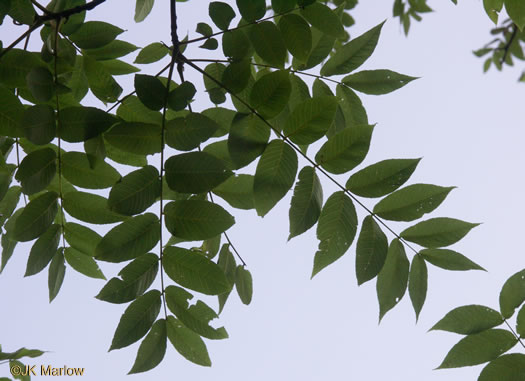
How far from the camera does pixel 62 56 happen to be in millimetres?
1590

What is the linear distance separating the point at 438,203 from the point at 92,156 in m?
1.06

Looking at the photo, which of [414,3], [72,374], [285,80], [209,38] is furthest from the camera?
[414,3]

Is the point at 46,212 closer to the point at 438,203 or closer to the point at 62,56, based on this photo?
the point at 62,56

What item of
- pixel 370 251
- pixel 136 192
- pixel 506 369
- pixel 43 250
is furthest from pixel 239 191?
pixel 506 369

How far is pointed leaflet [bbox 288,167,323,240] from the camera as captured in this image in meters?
1.41

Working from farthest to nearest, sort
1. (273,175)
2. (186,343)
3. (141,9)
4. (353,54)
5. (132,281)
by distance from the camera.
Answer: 1. (141,9)
2. (353,54)
3. (186,343)
4. (132,281)
5. (273,175)

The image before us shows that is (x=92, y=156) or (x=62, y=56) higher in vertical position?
(x=62, y=56)

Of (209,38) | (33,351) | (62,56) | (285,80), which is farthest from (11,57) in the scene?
(33,351)

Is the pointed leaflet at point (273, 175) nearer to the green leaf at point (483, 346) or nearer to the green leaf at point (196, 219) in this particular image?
the green leaf at point (196, 219)

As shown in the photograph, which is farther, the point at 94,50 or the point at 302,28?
the point at 94,50

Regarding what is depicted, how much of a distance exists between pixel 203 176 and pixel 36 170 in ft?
1.74

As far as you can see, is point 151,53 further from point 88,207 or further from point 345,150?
point 345,150

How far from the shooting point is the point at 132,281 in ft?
5.05

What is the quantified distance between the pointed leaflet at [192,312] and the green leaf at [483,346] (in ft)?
2.40
